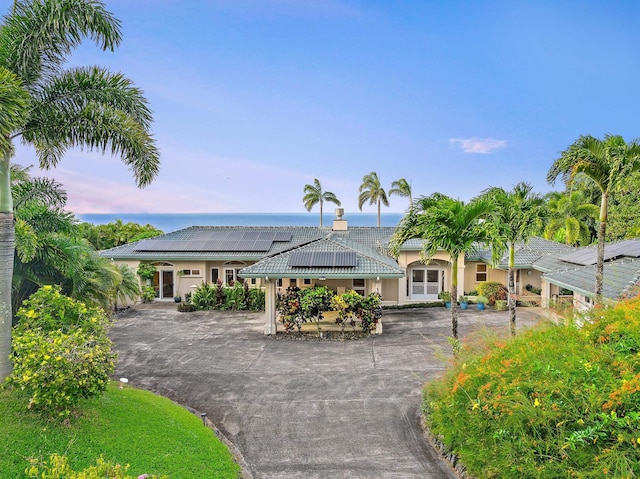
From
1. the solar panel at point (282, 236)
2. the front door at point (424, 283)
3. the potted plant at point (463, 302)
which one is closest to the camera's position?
the potted plant at point (463, 302)

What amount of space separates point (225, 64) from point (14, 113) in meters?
14.7

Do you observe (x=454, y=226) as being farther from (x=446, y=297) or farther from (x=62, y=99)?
(x=446, y=297)

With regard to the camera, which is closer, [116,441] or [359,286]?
[116,441]

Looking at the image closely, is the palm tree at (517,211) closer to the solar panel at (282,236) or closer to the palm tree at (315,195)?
the solar panel at (282,236)

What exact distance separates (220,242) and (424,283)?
13.0 metres

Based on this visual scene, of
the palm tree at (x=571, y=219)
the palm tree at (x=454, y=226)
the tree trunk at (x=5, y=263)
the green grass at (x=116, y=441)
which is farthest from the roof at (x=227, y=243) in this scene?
the palm tree at (x=571, y=219)

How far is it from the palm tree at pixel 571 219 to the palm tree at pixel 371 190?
683 inches

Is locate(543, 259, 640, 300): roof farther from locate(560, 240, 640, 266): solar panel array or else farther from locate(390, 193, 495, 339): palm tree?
locate(390, 193, 495, 339): palm tree

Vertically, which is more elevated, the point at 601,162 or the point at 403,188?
the point at 403,188

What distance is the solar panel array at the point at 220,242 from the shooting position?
23.2 metres

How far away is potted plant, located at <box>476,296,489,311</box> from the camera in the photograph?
68.5 ft

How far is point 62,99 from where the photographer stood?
9320 millimetres

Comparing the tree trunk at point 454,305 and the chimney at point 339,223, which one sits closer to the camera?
the tree trunk at point 454,305

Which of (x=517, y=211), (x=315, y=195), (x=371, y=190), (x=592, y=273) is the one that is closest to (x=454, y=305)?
(x=517, y=211)
